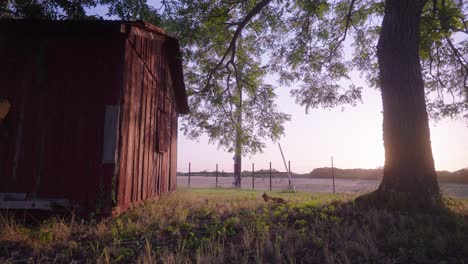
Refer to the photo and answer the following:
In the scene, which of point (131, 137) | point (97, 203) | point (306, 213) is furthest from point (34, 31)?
point (306, 213)

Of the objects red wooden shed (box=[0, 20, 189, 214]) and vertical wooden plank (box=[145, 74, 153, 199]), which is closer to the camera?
red wooden shed (box=[0, 20, 189, 214])

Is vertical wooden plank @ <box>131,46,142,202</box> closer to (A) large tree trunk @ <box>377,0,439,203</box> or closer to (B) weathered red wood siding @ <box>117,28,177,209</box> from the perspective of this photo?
(B) weathered red wood siding @ <box>117,28,177,209</box>

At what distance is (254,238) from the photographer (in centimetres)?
549

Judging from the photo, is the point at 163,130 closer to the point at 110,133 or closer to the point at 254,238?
the point at 110,133

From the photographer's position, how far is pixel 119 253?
4801mm

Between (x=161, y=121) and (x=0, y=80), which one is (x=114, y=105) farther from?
(x=161, y=121)

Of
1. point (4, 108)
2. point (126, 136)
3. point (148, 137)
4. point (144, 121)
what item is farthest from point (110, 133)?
point (148, 137)

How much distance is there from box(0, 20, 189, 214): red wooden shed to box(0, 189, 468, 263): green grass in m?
0.60

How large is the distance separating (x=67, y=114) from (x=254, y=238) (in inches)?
177

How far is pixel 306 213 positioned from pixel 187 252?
288 cm

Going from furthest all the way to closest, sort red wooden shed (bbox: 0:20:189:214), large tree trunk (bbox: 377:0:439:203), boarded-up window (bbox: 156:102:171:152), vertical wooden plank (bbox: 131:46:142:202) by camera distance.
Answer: boarded-up window (bbox: 156:102:171:152), vertical wooden plank (bbox: 131:46:142:202), large tree trunk (bbox: 377:0:439:203), red wooden shed (bbox: 0:20:189:214)

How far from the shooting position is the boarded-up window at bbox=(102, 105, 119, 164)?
6613mm

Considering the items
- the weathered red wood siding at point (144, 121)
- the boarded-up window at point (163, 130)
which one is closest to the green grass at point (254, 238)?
the weathered red wood siding at point (144, 121)

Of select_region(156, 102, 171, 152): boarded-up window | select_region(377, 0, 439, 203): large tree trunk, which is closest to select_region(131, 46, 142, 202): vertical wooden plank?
select_region(156, 102, 171, 152): boarded-up window
